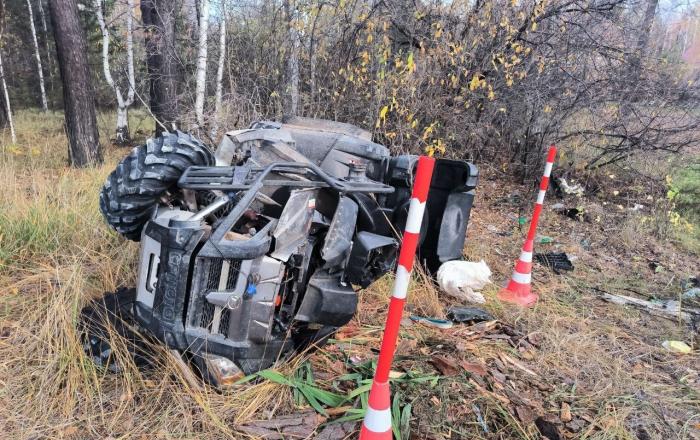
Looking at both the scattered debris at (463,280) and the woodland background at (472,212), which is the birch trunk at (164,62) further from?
the scattered debris at (463,280)

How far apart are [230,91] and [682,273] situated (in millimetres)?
5837

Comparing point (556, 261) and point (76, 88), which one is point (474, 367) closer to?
point (556, 261)

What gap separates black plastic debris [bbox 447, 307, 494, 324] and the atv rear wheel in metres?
1.98

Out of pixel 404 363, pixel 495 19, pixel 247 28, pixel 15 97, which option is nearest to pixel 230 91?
pixel 247 28

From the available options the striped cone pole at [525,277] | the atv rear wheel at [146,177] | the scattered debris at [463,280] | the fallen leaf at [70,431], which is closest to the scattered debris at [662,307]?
the striped cone pole at [525,277]

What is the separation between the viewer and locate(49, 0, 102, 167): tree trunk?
6.02 meters

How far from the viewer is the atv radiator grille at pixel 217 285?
1940 millimetres

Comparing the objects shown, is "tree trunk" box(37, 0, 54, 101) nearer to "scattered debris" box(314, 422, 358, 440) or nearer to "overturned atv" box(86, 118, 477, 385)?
"overturned atv" box(86, 118, 477, 385)

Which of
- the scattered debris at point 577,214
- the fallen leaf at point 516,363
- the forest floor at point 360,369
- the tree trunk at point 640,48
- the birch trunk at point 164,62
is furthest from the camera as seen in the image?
the tree trunk at point 640,48

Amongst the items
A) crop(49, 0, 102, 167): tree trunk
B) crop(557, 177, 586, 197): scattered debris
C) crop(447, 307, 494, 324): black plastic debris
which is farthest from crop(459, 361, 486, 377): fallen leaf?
crop(49, 0, 102, 167): tree trunk

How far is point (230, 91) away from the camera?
6070 millimetres

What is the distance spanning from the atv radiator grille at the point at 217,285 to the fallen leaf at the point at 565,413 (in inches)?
68.0

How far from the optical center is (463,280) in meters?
3.52

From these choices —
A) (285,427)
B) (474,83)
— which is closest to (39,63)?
(474,83)
